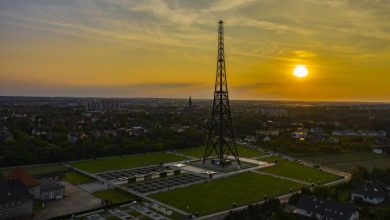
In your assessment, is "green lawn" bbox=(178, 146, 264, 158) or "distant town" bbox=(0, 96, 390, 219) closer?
"distant town" bbox=(0, 96, 390, 219)

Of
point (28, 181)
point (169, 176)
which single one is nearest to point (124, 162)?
point (169, 176)

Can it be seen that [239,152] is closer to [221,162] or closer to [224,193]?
[221,162]

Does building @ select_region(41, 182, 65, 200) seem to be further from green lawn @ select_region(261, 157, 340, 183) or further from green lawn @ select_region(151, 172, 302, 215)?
green lawn @ select_region(261, 157, 340, 183)

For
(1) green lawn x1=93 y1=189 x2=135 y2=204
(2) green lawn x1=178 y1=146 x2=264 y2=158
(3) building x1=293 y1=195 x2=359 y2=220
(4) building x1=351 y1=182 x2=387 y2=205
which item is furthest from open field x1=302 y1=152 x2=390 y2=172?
(1) green lawn x1=93 y1=189 x2=135 y2=204

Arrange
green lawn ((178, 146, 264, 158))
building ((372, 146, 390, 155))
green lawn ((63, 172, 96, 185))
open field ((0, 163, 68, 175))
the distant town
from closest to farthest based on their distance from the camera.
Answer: the distant town → green lawn ((63, 172, 96, 185)) → open field ((0, 163, 68, 175)) → green lawn ((178, 146, 264, 158)) → building ((372, 146, 390, 155))

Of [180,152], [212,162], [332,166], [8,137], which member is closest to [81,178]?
[212,162]

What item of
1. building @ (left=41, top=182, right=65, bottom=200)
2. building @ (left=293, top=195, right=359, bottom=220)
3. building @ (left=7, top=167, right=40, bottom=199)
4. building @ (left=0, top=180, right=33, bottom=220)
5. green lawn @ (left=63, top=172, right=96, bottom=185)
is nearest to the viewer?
building @ (left=293, top=195, right=359, bottom=220)

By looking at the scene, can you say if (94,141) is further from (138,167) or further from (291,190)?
(291,190)
